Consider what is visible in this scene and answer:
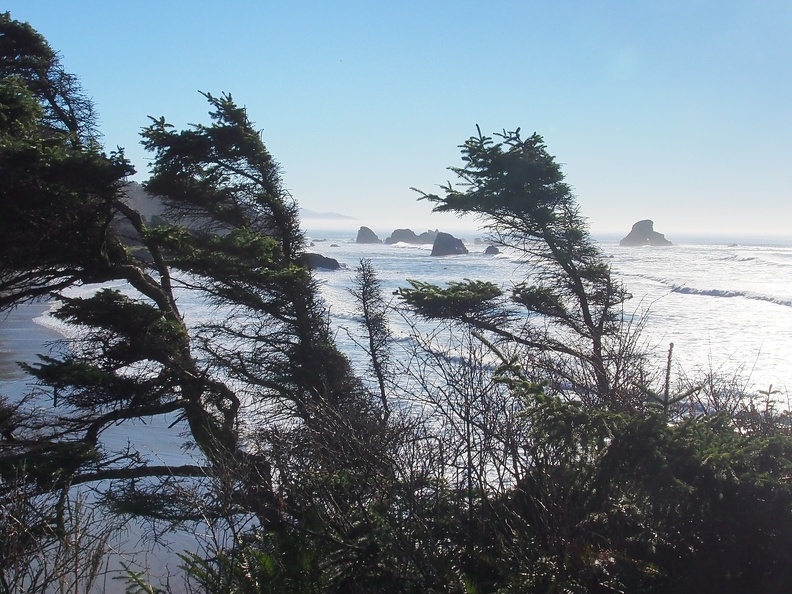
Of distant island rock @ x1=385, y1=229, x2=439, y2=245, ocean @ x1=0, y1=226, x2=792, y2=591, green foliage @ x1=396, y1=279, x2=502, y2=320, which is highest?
green foliage @ x1=396, y1=279, x2=502, y2=320

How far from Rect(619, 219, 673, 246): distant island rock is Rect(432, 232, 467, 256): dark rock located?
41036 millimetres

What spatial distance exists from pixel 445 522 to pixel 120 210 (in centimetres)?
675

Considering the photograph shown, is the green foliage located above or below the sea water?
above

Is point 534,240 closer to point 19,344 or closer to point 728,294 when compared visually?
point 19,344

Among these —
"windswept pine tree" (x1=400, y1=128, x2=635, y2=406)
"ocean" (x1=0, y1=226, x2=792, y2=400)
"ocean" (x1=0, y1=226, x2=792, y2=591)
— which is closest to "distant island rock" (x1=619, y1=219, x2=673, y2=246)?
"ocean" (x1=0, y1=226, x2=792, y2=400)

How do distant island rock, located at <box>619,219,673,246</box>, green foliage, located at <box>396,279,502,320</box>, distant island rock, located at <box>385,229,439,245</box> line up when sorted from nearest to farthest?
green foliage, located at <box>396,279,502,320</box>
distant island rock, located at <box>619,219,673,246</box>
distant island rock, located at <box>385,229,439,245</box>

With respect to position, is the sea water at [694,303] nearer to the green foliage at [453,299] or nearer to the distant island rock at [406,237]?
the green foliage at [453,299]

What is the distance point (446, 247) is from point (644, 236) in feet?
159

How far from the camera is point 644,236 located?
10550 centimetres

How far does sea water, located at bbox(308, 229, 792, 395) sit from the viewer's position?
64.1 feet

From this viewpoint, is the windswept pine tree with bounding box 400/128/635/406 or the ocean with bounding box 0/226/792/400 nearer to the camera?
the windswept pine tree with bounding box 400/128/635/406

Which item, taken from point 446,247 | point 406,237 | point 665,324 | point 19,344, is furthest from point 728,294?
point 406,237

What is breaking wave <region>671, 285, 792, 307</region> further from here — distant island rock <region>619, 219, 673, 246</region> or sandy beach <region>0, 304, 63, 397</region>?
distant island rock <region>619, 219, 673, 246</region>

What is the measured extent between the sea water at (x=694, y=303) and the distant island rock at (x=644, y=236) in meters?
41.9
